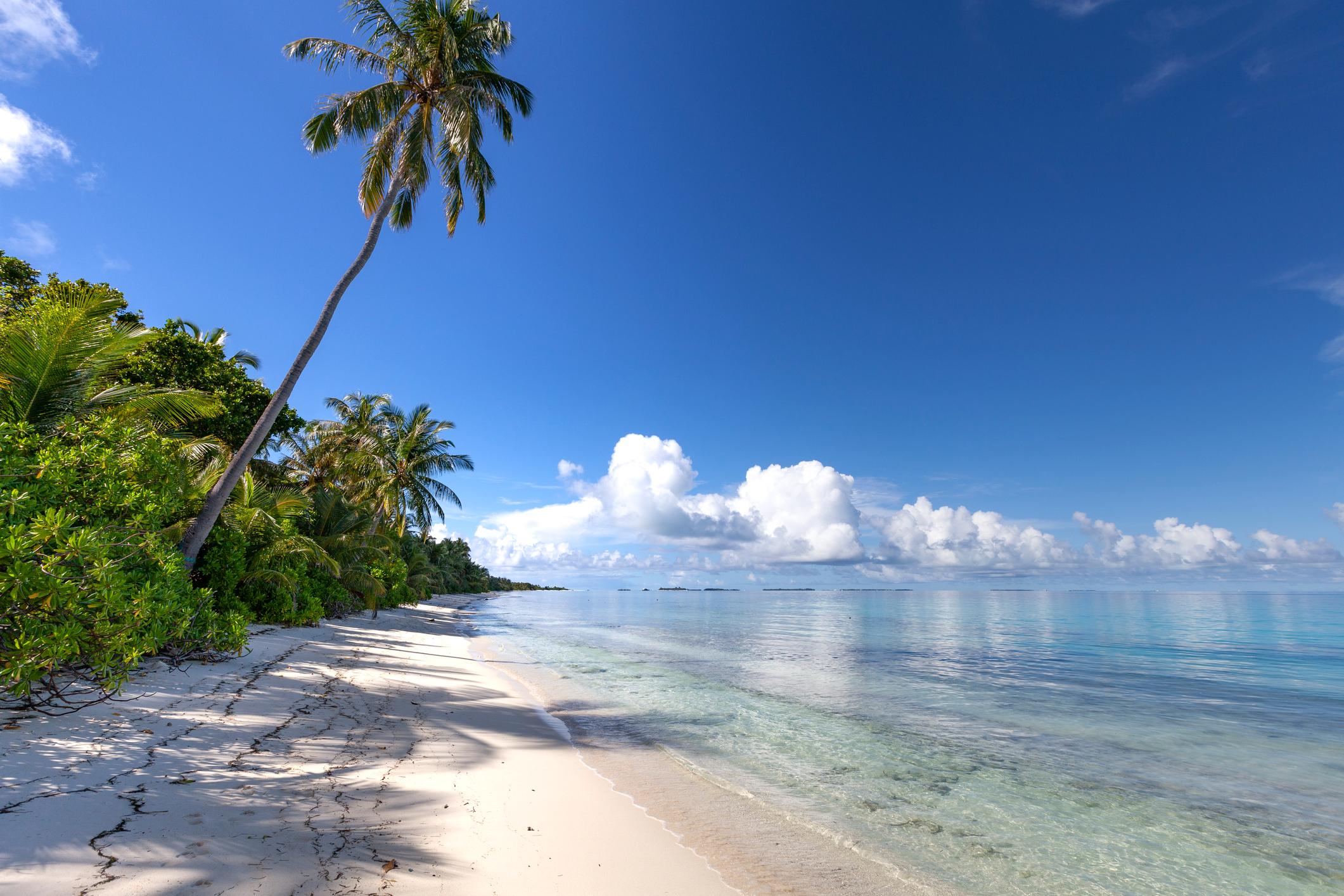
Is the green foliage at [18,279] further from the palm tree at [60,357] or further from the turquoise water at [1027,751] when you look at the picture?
the turquoise water at [1027,751]

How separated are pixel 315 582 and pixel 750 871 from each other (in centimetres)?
1881

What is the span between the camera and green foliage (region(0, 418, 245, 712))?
169 inches

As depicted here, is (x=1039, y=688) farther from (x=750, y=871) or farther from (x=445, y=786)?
(x=445, y=786)

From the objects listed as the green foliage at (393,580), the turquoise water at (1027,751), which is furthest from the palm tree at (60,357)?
the green foliage at (393,580)

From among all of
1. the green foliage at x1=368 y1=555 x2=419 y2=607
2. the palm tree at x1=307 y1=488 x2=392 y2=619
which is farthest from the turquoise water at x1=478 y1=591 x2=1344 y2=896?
the green foliage at x1=368 y1=555 x2=419 y2=607

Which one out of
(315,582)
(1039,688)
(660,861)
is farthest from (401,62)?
(1039,688)

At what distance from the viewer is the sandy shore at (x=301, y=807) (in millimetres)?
3115

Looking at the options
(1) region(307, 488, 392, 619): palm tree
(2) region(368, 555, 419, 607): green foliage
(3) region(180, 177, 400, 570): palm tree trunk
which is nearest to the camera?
(3) region(180, 177, 400, 570): palm tree trunk

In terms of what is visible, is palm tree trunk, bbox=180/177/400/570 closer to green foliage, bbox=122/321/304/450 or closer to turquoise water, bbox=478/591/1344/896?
green foliage, bbox=122/321/304/450

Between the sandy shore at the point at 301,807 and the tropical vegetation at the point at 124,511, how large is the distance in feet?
2.44

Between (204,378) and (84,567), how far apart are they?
15.3 m

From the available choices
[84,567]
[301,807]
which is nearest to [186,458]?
[84,567]

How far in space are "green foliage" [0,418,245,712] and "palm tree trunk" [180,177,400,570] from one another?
2.31 m

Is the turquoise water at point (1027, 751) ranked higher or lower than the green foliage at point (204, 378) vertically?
lower
